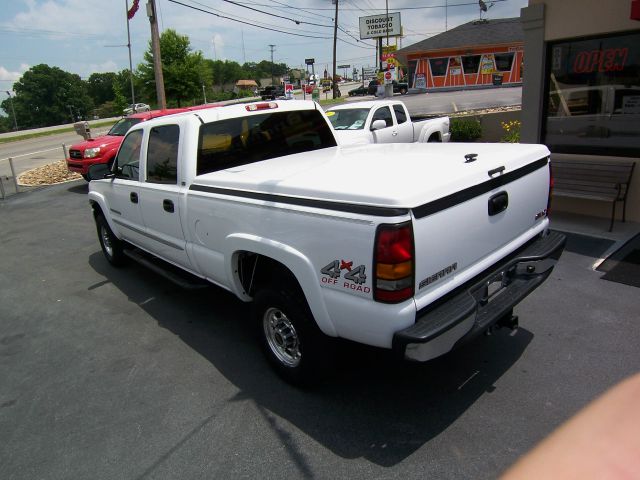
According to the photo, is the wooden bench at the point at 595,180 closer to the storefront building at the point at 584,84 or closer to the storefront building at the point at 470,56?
the storefront building at the point at 584,84

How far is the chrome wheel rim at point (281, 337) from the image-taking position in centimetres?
344

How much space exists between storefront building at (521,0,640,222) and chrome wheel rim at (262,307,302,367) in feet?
17.8

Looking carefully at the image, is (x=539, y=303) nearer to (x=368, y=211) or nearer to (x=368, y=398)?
(x=368, y=398)

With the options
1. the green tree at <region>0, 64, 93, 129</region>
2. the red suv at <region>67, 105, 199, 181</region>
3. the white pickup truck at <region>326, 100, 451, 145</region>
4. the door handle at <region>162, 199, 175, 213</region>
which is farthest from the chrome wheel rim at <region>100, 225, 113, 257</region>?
the green tree at <region>0, 64, 93, 129</region>

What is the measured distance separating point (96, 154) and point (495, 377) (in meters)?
11.9

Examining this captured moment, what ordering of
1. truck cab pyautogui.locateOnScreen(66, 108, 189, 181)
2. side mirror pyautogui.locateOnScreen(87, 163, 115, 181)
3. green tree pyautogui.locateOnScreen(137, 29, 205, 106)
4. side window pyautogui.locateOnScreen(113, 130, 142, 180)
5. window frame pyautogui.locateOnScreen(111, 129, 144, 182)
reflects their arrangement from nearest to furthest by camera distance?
window frame pyautogui.locateOnScreen(111, 129, 144, 182)
side window pyautogui.locateOnScreen(113, 130, 142, 180)
side mirror pyautogui.locateOnScreen(87, 163, 115, 181)
truck cab pyautogui.locateOnScreen(66, 108, 189, 181)
green tree pyautogui.locateOnScreen(137, 29, 205, 106)

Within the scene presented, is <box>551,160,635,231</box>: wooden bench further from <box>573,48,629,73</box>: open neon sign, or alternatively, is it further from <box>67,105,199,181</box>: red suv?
<box>67,105,199,181</box>: red suv

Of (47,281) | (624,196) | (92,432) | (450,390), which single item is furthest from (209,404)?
(624,196)

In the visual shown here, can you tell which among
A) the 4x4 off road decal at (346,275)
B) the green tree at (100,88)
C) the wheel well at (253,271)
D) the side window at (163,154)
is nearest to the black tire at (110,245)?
the side window at (163,154)

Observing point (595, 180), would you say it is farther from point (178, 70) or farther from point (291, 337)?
point (178, 70)

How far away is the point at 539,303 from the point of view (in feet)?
14.9

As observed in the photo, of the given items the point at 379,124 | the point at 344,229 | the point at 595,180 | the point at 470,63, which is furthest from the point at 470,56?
the point at 344,229

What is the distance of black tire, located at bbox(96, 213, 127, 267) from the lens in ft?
20.5

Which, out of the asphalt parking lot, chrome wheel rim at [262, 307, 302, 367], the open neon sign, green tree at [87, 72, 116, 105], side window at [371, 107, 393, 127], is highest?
green tree at [87, 72, 116, 105]
